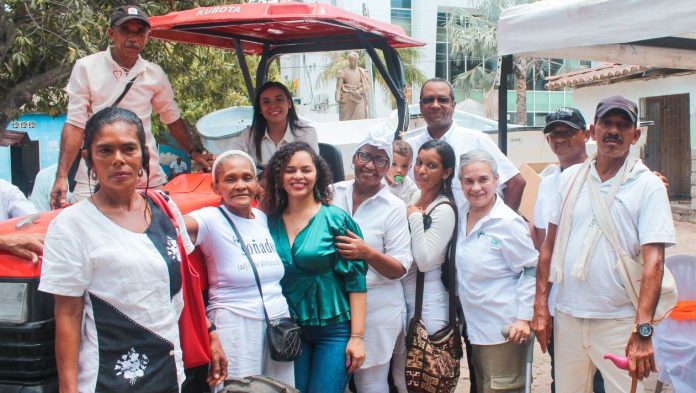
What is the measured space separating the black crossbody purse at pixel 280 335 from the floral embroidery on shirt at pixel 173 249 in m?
0.51

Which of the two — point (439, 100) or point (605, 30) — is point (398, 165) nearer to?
point (439, 100)

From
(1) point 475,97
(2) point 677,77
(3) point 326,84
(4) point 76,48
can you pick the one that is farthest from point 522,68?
(4) point 76,48

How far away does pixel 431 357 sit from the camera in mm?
3627

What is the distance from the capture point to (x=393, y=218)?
12.1ft

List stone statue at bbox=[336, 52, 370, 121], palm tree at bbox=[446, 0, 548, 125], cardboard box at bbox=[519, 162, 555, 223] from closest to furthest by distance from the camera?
cardboard box at bbox=[519, 162, 555, 223]
stone statue at bbox=[336, 52, 370, 121]
palm tree at bbox=[446, 0, 548, 125]

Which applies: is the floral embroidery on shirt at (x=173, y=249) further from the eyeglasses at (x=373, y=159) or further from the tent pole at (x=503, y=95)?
the tent pole at (x=503, y=95)

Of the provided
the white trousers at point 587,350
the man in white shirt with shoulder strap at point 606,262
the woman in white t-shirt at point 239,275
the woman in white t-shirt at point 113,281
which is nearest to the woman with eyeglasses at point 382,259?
the woman in white t-shirt at point 239,275

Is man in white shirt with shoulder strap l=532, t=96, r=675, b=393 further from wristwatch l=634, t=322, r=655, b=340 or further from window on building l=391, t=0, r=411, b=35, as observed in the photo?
window on building l=391, t=0, r=411, b=35

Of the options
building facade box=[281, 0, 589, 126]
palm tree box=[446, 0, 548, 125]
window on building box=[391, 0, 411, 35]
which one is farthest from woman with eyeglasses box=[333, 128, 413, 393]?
window on building box=[391, 0, 411, 35]

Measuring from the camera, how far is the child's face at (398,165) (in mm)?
4297

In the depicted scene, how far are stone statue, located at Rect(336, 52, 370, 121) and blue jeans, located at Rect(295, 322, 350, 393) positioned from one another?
13.2 metres

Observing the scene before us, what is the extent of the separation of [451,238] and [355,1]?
2734 cm

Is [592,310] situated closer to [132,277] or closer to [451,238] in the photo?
[451,238]

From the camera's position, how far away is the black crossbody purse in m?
3.02
